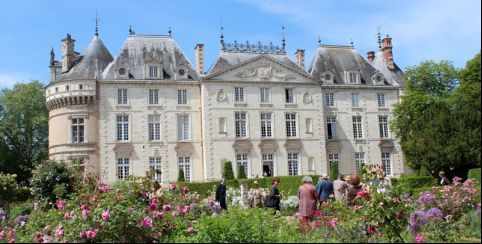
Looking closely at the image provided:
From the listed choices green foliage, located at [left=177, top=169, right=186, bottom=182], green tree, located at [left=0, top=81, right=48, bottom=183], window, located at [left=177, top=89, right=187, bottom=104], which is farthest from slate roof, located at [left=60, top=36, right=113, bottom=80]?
green tree, located at [left=0, top=81, right=48, bottom=183]

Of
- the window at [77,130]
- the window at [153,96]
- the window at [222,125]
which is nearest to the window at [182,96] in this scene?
the window at [153,96]

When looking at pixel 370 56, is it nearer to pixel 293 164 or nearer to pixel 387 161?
pixel 387 161

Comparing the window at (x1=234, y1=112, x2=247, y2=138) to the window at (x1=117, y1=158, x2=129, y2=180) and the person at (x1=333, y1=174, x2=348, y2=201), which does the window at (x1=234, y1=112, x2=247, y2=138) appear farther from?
the person at (x1=333, y1=174, x2=348, y2=201)

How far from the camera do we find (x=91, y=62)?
3581 centimetres

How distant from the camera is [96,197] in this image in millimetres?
10391

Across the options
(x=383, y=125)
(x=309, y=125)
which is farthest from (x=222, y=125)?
(x=383, y=125)

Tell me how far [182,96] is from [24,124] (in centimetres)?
1847

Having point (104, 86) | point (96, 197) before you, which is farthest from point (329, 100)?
point (96, 197)

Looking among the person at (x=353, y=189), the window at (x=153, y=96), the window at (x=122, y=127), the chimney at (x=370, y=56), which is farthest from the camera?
the chimney at (x=370, y=56)

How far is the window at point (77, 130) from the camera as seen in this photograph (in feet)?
113

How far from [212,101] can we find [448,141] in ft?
48.4

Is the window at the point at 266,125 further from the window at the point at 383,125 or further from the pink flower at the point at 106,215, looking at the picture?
the pink flower at the point at 106,215

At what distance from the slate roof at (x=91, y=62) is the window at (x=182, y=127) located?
5.97 meters

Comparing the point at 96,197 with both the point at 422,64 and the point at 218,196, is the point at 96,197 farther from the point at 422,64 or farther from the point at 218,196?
the point at 422,64
